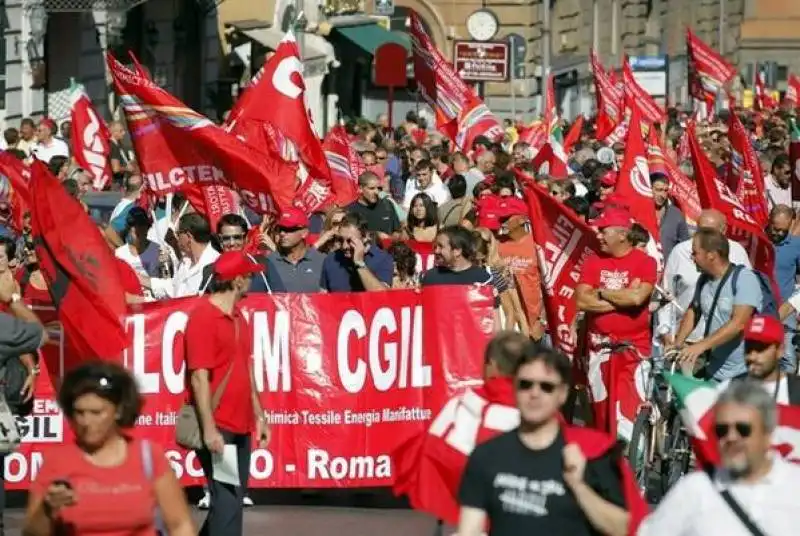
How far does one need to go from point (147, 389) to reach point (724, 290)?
3.02 metres

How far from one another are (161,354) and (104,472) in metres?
5.95

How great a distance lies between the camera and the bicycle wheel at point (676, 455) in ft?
44.4

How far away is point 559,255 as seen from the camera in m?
15.3

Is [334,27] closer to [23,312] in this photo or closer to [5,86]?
[5,86]

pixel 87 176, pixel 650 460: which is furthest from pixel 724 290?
pixel 87 176

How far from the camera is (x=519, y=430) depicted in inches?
311

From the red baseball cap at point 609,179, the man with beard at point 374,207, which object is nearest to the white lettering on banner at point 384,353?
the man with beard at point 374,207

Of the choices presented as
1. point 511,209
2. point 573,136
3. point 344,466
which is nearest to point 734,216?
point 511,209

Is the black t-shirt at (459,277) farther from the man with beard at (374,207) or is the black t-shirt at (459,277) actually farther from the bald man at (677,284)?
the man with beard at (374,207)

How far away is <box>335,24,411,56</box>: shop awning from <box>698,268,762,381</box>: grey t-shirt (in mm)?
34284

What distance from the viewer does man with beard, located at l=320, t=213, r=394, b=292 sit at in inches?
590

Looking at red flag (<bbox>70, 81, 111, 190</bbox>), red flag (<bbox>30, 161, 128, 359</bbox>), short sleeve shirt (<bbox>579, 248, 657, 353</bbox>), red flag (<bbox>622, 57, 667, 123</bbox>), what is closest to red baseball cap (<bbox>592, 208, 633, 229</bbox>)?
short sleeve shirt (<bbox>579, 248, 657, 353</bbox>)

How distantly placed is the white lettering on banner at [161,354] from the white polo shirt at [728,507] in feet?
20.7

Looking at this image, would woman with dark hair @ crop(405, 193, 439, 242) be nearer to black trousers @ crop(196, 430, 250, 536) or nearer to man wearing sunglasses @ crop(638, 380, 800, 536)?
black trousers @ crop(196, 430, 250, 536)
